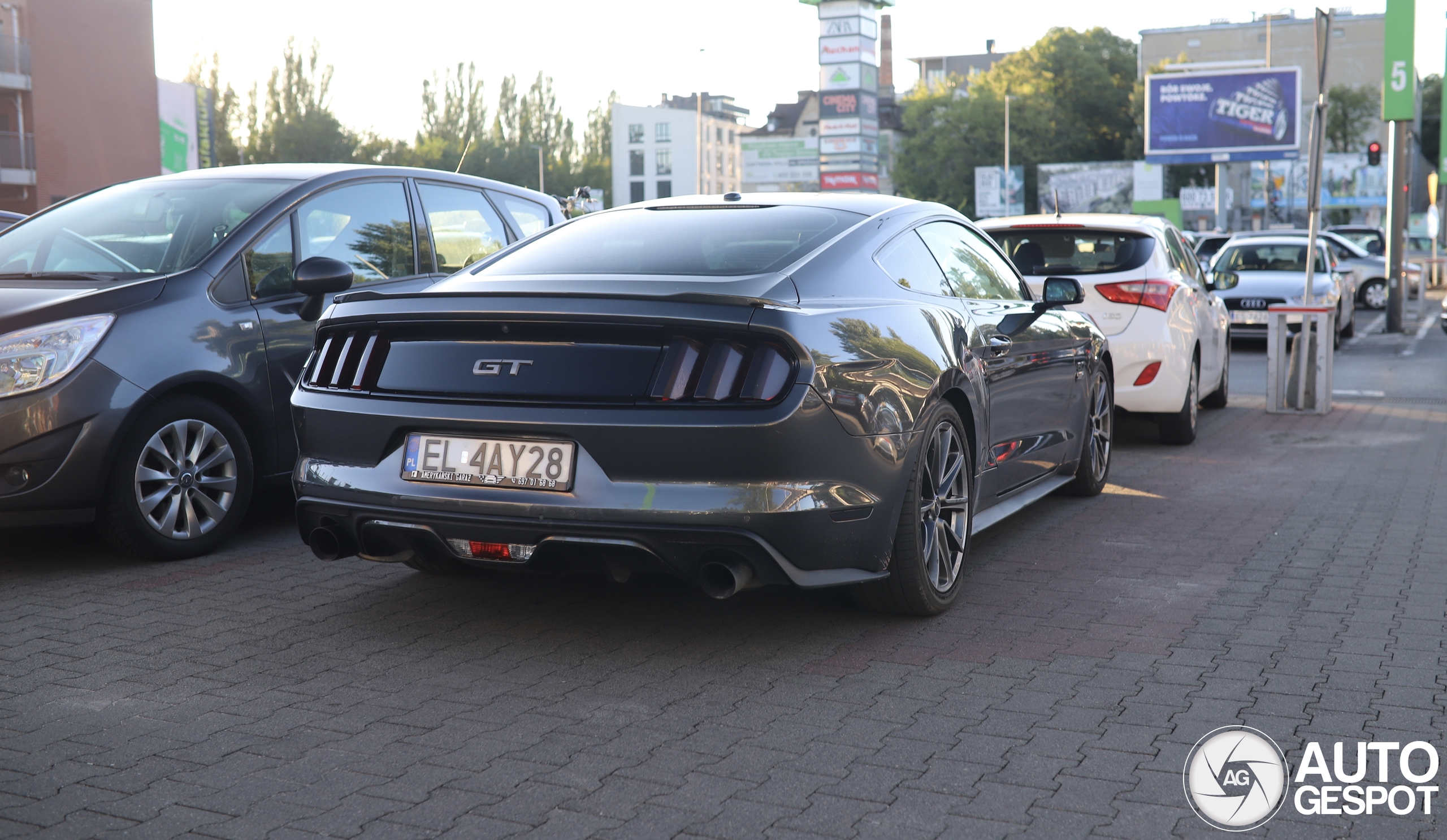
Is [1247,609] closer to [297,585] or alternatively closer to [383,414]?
[383,414]

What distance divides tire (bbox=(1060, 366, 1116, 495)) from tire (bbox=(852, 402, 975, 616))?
2.20 meters

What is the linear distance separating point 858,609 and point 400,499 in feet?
5.58

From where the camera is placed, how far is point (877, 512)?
4.24 meters

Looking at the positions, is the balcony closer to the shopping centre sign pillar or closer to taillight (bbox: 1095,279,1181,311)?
the shopping centre sign pillar

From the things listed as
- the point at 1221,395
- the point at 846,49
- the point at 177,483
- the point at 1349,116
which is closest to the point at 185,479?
the point at 177,483

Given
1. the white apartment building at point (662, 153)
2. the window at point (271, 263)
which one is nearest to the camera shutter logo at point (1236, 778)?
the window at point (271, 263)

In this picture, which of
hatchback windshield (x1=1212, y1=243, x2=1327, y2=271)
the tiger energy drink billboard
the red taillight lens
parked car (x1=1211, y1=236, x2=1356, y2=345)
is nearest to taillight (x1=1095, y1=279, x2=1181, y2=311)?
the red taillight lens

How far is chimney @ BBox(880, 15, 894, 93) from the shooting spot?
138m

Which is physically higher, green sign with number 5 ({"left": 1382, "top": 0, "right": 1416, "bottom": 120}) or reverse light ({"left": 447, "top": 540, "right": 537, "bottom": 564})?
green sign with number 5 ({"left": 1382, "top": 0, "right": 1416, "bottom": 120})

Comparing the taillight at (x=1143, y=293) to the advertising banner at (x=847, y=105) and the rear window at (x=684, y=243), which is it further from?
the advertising banner at (x=847, y=105)

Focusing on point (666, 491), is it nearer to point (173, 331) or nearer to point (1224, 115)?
point (173, 331)

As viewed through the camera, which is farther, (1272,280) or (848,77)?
(848,77)

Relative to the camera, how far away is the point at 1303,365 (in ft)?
37.7

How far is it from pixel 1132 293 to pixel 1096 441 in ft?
6.88
